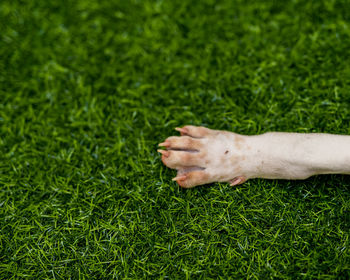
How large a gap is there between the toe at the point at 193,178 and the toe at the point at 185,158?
0.07 metres

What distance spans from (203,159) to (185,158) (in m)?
0.13

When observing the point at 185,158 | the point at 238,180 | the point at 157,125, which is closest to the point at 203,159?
the point at 185,158

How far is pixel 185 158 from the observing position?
8.27ft

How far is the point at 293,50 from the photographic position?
3.31m

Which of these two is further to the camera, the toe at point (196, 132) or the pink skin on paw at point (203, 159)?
the toe at point (196, 132)

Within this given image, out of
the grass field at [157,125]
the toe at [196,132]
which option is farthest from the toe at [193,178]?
the toe at [196,132]

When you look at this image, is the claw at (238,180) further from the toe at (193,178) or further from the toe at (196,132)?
the toe at (196,132)

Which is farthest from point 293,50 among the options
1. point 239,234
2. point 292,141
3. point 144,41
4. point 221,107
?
point 239,234

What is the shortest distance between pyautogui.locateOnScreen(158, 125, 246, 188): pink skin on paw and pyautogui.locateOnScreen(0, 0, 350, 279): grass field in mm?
130

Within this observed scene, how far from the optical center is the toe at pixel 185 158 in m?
2.52

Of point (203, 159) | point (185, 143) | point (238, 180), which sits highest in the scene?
point (185, 143)

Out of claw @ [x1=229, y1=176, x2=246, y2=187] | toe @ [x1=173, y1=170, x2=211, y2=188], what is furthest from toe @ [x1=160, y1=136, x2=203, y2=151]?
claw @ [x1=229, y1=176, x2=246, y2=187]

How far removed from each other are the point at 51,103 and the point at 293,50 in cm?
231

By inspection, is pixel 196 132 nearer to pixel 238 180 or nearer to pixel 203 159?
pixel 203 159
